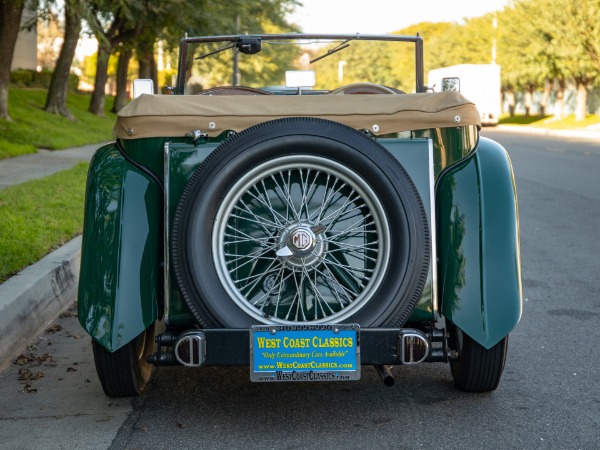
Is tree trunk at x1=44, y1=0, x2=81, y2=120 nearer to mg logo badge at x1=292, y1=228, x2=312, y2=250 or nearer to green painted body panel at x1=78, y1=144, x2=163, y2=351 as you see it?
green painted body panel at x1=78, y1=144, x2=163, y2=351

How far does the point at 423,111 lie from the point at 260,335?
125 centimetres

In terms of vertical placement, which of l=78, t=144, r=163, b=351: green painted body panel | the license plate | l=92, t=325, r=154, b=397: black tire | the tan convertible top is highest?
the tan convertible top

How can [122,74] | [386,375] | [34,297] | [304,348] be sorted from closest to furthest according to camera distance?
[304,348] < [386,375] < [34,297] < [122,74]

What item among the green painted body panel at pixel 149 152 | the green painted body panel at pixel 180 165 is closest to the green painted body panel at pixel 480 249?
the green painted body panel at pixel 180 165

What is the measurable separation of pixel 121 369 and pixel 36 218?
200 inches

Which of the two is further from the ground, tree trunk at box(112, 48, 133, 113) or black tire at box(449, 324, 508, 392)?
tree trunk at box(112, 48, 133, 113)

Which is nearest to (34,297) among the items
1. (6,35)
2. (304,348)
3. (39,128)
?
(304,348)

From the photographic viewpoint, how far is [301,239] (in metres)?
4.17

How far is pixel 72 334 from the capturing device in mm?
6211

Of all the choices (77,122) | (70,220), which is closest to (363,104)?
(70,220)

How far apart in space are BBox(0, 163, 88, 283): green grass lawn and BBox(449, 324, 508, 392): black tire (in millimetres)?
3226

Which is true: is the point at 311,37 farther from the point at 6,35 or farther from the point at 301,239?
the point at 6,35

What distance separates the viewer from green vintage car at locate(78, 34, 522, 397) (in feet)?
13.4

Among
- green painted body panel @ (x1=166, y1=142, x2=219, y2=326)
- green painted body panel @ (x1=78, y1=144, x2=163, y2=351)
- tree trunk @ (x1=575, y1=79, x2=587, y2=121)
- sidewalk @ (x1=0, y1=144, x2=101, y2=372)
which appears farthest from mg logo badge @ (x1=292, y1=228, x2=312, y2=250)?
tree trunk @ (x1=575, y1=79, x2=587, y2=121)
